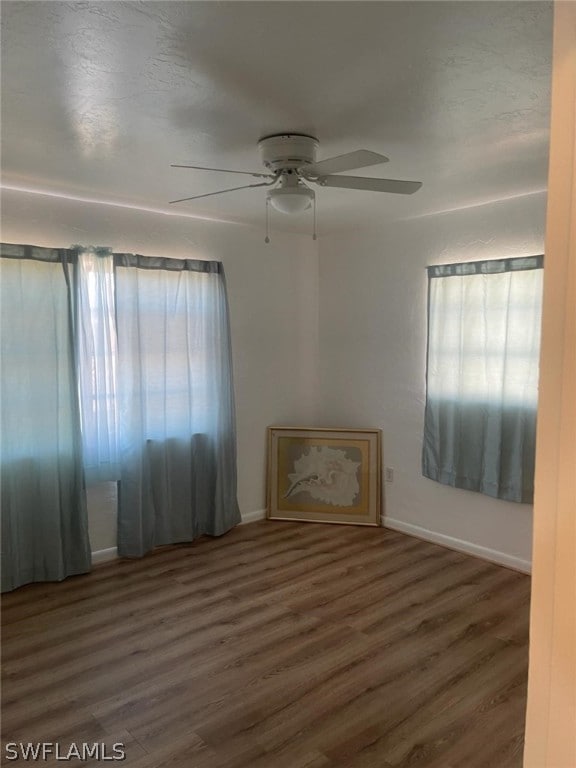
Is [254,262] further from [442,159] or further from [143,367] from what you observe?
[442,159]

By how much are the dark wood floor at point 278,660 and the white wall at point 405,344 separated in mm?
317

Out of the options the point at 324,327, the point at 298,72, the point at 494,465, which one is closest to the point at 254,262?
the point at 324,327

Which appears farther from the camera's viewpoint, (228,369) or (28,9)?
(228,369)

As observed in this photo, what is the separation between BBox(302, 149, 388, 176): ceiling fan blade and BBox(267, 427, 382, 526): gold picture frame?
103 inches

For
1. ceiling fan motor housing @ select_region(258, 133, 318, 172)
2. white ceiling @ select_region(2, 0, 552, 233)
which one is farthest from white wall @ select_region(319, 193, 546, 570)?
ceiling fan motor housing @ select_region(258, 133, 318, 172)

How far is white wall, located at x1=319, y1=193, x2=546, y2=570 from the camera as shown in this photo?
3.77m

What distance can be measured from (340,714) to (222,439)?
7.69 ft

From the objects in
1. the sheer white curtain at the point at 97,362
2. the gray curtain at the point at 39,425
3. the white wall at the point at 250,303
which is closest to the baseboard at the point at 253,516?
the white wall at the point at 250,303

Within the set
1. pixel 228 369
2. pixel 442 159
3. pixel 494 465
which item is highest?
pixel 442 159

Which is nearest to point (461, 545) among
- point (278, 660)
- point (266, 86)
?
point (278, 660)

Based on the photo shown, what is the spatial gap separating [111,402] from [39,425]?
19.3 inches

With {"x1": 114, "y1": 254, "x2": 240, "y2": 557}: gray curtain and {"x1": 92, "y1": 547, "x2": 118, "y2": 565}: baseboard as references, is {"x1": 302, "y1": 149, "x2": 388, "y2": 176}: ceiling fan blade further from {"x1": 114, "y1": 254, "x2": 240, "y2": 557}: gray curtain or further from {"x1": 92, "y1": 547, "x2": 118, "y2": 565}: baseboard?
{"x1": 92, "y1": 547, "x2": 118, "y2": 565}: baseboard

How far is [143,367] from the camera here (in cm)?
396

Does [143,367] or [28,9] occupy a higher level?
[28,9]
